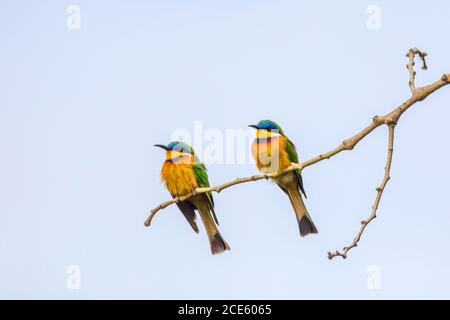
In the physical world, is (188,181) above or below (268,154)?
below

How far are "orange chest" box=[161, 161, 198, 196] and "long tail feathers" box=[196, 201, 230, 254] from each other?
23 centimetres

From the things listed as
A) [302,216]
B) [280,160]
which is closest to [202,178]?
[280,160]

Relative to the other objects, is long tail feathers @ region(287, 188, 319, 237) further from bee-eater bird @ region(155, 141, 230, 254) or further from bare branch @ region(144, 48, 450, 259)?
bare branch @ region(144, 48, 450, 259)

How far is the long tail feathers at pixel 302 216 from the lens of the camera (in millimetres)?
6250

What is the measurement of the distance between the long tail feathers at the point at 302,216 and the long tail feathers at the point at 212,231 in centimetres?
76

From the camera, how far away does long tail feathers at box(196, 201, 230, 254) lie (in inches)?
261

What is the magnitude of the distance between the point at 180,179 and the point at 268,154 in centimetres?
103

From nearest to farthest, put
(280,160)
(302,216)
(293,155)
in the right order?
(302,216), (280,160), (293,155)

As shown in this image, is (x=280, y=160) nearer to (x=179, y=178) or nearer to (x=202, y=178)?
(x=202, y=178)

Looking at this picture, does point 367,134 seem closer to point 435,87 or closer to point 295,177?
point 435,87

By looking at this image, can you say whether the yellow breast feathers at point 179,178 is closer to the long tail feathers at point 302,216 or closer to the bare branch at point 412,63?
the long tail feathers at point 302,216

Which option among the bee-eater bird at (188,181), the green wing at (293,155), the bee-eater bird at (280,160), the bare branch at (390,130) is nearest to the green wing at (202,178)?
the bee-eater bird at (188,181)

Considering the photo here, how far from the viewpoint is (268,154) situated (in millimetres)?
6418

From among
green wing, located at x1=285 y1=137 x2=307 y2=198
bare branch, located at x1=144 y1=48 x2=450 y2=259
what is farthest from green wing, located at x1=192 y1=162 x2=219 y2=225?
bare branch, located at x1=144 y1=48 x2=450 y2=259
